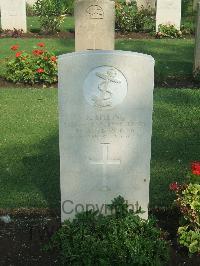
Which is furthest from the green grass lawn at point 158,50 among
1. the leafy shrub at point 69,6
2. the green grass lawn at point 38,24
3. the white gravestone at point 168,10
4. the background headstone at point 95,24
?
the leafy shrub at point 69,6

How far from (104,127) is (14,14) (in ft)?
41.0

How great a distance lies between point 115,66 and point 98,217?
4.18 ft

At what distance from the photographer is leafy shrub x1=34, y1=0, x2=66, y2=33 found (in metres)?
15.8

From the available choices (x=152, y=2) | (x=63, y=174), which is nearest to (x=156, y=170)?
(x=63, y=174)

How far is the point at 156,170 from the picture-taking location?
5824mm

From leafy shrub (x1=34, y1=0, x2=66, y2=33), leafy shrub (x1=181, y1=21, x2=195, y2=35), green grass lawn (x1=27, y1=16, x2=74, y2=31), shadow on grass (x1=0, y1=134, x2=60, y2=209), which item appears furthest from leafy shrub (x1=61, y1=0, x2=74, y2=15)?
A: shadow on grass (x1=0, y1=134, x2=60, y2=209)

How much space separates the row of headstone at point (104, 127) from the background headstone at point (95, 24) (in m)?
6.67

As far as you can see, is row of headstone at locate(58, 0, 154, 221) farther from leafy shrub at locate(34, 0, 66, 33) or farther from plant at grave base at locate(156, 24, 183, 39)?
leafy shrub at locate(34, 0, 66, 33)

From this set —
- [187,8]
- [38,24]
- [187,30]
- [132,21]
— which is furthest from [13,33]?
[187,8]

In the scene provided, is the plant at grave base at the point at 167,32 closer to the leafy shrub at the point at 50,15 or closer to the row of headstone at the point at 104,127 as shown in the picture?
the leafy shrub at the point at 50,15

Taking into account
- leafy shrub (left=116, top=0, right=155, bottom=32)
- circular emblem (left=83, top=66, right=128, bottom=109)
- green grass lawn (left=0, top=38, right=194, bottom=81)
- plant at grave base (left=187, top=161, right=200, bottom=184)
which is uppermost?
leafy shrub (left=116, top=0, right=155, bottom=32)

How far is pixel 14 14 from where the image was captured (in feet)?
51.6

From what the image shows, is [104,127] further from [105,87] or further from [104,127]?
[105,87]

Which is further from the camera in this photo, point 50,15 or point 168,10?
point 50,15
